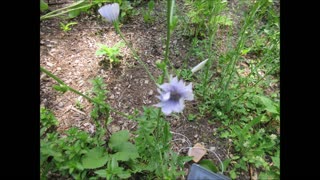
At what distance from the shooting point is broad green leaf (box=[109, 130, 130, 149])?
158 centimetres

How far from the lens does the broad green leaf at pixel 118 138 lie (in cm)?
158

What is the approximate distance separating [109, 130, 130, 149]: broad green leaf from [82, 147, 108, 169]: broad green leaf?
0.21ft

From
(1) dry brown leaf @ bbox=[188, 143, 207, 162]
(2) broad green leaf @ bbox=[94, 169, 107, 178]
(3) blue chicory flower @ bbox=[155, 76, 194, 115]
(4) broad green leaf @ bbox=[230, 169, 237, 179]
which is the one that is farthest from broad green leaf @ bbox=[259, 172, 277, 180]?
(2) broad green leaf @ bbox=[94, 169, 107, 178]

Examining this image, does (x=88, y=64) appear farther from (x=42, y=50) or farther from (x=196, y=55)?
(x=196, y=55)

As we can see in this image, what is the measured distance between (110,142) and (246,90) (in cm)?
92

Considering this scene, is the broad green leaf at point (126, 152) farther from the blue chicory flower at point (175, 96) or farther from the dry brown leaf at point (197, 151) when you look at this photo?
the blue chicory flower at point (175, 96)

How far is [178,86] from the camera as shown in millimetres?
1169

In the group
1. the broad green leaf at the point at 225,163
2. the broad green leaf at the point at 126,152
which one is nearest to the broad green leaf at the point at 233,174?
the broad green leaf at the point at 225,163

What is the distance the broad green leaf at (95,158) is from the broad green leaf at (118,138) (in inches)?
2.6

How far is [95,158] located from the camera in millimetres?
1501

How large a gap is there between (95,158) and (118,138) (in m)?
0.17

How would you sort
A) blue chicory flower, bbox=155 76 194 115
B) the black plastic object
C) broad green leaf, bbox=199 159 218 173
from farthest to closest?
broad green leaf, bbox=199 159 218 173, the black plastic object, blue chicory flower, bbox=155 76 194 115

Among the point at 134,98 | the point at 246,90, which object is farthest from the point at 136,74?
the point at 246,90

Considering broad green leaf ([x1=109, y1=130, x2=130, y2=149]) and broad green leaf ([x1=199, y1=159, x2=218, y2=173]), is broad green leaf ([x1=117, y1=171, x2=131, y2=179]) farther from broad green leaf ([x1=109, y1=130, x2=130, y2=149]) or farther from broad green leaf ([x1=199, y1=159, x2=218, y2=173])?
broad green leaf ([x1=199, y1=159, x2=218, y2=173])
